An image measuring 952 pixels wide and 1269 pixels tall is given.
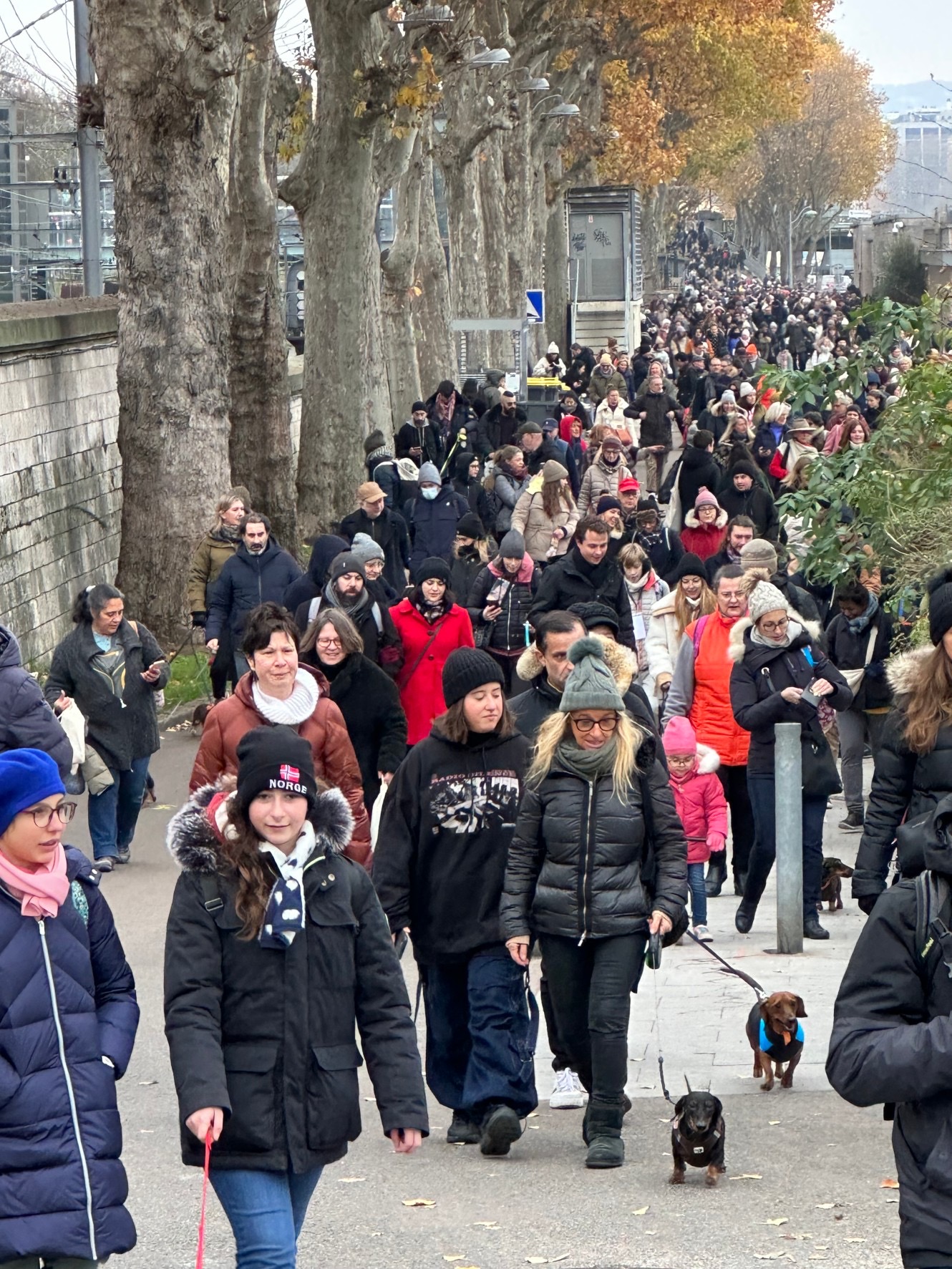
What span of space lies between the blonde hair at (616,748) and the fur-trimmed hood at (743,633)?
3.11 m

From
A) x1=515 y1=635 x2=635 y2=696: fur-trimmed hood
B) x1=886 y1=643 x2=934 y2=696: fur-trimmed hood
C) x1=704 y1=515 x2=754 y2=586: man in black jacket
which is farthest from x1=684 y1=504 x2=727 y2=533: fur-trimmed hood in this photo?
x1=886 y1=643 x2=934 y2=696: fur-trimmed hood

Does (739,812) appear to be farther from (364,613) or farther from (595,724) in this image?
(595,724)

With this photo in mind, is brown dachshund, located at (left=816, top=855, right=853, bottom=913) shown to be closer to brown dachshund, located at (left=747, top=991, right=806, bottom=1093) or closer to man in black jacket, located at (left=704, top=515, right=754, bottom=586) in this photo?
brown dachshund, located at (left=747, top=991, right=806, bottom=1093)

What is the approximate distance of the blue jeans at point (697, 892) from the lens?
9203 mm

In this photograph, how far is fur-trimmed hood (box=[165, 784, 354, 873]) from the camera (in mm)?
4461

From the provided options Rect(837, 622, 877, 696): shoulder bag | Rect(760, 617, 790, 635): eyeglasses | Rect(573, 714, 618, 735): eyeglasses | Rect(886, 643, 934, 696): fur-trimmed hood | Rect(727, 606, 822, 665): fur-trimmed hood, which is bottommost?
Rect(837, 622, 877, 696): shoulder bag

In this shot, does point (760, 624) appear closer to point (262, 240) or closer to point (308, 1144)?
point (308, 1144)

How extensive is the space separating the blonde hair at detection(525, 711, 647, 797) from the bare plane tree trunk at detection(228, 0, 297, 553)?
13.9 meters

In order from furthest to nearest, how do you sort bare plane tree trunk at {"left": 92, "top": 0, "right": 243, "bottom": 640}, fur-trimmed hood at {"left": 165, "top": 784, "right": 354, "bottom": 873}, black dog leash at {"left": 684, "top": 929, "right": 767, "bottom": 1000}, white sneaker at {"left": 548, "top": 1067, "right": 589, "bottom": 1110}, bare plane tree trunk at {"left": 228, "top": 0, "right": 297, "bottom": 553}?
bare plane tree trunk at {"left": 228, "top": 0, "right": 297, "bottom": 553} → bare plane tree trunk at {"left": 92, "top": 0, "right": 243, "bottom": 640} → black dog leash at {"left": 684, "top": 929, "right": 767, "bottom": 1000} → white sneaker at {"left": 548, "top": 1067, "right": 589, "bottom": 1110} → fur-trimmed hood at {"left": 165, "top": 784, "right": 354, "bottom": 873}

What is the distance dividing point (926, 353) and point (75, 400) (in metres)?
8.41

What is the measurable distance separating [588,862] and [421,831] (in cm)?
58

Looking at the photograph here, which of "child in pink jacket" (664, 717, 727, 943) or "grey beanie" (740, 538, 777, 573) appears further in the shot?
"grey beanie" (740, 538, 777, 573)

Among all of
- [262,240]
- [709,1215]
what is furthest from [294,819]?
[262,240]

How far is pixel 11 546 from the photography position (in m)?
16.0
